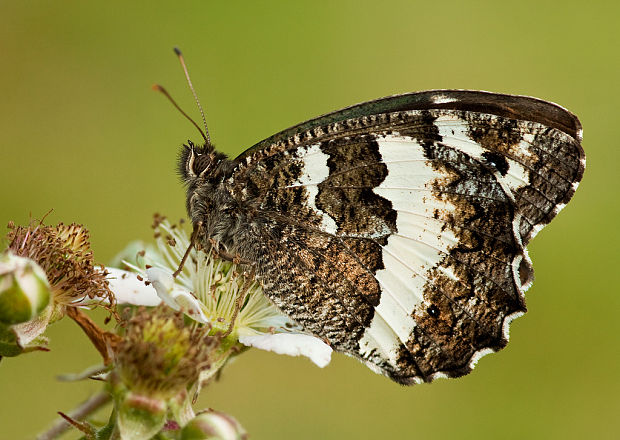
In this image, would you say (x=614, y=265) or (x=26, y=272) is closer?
(x=26, y=272)

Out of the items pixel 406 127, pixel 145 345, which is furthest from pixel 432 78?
pixel 145 345

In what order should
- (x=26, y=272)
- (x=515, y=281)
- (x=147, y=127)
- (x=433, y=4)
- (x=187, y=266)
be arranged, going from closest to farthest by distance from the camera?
(x=26, y=272), (x=515, y=281), (x=187, y=266), (x=147, y=127), (x=433, y=4)

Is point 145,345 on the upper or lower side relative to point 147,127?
lower

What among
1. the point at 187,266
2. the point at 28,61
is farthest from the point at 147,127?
the point at 187,266

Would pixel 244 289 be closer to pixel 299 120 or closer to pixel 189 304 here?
pixel 189 304

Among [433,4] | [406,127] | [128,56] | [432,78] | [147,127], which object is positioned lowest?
[406,127]

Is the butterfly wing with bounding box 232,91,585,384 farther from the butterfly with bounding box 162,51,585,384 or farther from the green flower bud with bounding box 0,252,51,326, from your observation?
the green flower bud with bounding box 0,252,51,326

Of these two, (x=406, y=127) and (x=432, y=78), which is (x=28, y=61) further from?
(x=406, y=127)

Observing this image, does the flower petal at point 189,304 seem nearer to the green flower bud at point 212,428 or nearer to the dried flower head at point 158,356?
the dried flower head at point 158,356

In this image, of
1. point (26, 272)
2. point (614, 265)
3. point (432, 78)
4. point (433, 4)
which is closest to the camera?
point (26, 272)
